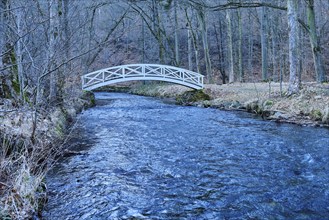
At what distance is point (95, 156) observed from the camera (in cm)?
595

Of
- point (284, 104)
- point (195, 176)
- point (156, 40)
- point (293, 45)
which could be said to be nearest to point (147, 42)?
point (156, 40)

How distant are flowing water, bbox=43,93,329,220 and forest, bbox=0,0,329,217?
0.75 m

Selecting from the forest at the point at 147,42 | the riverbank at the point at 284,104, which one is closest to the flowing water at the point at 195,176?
the forest at the point at 147,42

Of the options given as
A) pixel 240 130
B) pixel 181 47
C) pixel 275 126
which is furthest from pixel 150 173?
pixel 181 47

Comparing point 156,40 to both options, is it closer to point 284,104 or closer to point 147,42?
point 147,42

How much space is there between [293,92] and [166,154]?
6796mm

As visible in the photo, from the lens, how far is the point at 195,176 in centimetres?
476

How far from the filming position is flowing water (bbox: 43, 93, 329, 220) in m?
3.65

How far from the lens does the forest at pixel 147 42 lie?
5.66 meters

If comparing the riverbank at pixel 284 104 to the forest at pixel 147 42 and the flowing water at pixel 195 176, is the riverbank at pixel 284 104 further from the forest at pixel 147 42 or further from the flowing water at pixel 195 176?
the flowing water at pixel 195 176

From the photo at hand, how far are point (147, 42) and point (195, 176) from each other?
30.1 metres

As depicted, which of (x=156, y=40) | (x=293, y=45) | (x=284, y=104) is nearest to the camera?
(x=284, y=104)

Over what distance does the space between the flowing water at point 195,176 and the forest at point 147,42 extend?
0.75m

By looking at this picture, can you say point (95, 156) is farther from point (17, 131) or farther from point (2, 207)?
point (2, 207)
